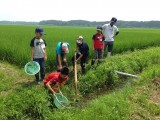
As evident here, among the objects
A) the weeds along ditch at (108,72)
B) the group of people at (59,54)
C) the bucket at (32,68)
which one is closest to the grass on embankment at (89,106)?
the group of people at (59,54)

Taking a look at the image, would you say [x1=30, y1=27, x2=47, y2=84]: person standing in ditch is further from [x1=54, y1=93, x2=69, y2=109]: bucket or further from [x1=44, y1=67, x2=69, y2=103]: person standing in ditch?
[x1=54, y1=93, x2=69, y2=109]: bucket

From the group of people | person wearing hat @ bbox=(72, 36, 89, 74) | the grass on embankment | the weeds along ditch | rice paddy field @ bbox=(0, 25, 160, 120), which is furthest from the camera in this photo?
person wearing hat @ bbox=(72, 36, 89, 74)

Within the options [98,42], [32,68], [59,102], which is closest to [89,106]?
[59,102]

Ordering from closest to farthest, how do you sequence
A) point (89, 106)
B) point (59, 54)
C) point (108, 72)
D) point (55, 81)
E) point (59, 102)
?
point (59, 102), point (89, 106), point (55, 81), point (59, 54), point (108, 72)

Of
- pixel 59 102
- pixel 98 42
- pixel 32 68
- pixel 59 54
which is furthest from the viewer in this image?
pixel 98 42

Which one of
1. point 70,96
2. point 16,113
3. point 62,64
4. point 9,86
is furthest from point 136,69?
point 16,113

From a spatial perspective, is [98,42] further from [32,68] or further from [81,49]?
[32,68]

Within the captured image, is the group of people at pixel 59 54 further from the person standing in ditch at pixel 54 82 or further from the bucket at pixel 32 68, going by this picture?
the bucket at pixel 32 68

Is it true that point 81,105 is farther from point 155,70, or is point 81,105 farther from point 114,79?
point 155,70

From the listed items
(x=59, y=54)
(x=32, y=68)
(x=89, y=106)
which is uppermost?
(x=59, y=54)

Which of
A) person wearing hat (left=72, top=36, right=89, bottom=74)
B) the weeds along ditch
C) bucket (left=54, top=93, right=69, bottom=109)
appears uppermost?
person wearing hat (left=72, top=36, right=89, bottom=74)

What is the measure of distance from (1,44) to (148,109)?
20.6ft

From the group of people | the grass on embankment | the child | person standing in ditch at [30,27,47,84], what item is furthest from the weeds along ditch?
the child

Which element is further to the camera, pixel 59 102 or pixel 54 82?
pixel 54 82
